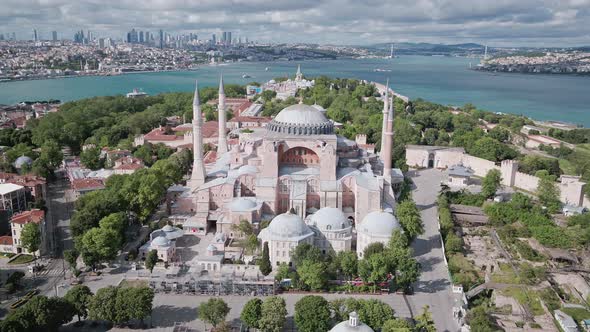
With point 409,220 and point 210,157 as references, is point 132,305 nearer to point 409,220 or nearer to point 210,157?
point 409,220

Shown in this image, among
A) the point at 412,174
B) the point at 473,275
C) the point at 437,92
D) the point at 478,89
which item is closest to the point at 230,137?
the point at 412,174

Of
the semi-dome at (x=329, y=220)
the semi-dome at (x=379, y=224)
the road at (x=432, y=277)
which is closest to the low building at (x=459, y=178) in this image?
the road at (x=432, y=277)

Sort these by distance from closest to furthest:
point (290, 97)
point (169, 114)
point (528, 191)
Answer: point (528, 191) → point (169, 114) → point (290, 97)

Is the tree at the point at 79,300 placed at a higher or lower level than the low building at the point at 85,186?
lower

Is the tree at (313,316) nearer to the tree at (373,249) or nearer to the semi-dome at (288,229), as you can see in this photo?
the tree at (373,249)

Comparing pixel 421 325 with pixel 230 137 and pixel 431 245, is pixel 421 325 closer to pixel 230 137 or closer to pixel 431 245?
pixel 431 245

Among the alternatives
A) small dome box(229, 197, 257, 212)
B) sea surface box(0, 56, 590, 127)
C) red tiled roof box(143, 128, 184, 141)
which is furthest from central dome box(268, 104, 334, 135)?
sea surface box(0, 56, 590, 127)
